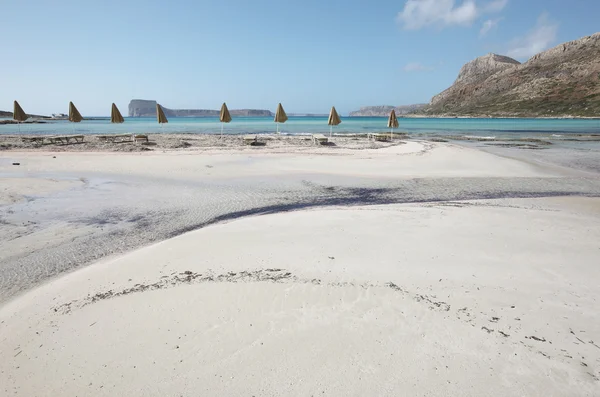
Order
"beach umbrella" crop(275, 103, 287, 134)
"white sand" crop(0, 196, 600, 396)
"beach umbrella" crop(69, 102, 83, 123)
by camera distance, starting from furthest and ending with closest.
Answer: "beach umbrella" crop(275, 103, 287, 134), "beach umbrella" crop(69, 102, 83, 123), "white sand" crop(0, 196, 600, 396)

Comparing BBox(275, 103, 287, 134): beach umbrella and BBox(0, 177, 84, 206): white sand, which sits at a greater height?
BBox(275, 103, 287, 134): beach umbrella

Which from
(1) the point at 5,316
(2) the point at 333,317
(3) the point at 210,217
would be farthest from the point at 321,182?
(1) the point at 5,316

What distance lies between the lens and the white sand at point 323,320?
298 centimetres

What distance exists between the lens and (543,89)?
115188 millimetres

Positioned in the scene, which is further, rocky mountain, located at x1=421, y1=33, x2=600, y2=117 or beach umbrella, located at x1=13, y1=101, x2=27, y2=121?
rocky mountain, located at x1=421, y1=33, x2=600, y2=117

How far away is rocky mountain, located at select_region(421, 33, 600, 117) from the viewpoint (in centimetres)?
9844

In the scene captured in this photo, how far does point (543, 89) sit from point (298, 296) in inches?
5663

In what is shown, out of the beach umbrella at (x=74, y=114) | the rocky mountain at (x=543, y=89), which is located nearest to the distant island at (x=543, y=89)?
the rocky mountain at (x=543, y=89)

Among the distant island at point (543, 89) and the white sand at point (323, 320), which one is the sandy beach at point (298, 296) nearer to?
the white sand at point (323, 320)

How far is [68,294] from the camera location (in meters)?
4.59

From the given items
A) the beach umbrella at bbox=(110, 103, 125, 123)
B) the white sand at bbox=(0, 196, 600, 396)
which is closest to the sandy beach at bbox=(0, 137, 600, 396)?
the white sand at bbox=(0, 196, 600, 396)

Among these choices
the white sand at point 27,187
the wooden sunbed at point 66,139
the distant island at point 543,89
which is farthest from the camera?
the distant island at point 543,89

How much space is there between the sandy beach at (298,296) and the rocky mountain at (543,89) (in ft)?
352

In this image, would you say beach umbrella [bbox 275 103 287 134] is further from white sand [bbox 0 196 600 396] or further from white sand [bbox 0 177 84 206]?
white sand [bbox 0 196 600 396]
